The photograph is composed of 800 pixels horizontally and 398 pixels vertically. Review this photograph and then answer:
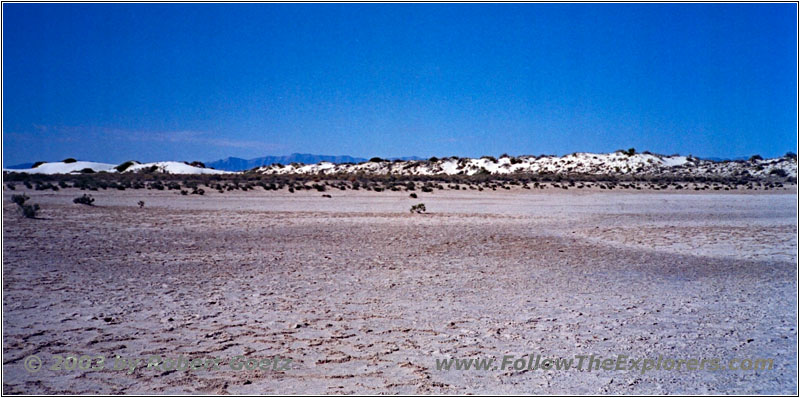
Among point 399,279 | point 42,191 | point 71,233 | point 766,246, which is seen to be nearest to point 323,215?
point 71,233

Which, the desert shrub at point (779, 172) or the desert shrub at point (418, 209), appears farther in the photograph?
the desert shrub at point (779, 172)

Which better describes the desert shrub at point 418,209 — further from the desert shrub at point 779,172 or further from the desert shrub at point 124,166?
the desert shrub at point 124,166

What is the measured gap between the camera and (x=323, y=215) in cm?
2338

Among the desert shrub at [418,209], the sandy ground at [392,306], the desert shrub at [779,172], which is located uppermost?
the desert shrub at [779,172]

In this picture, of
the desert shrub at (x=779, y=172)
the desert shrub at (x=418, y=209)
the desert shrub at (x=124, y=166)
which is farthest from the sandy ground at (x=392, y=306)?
the desert shrub at (x=124, y=166)

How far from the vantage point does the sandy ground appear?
5.68 m

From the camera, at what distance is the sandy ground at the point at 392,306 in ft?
18.6

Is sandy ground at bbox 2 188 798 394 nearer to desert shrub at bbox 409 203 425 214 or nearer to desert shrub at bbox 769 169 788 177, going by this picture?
desert shrub at bbox 409 203 425 214

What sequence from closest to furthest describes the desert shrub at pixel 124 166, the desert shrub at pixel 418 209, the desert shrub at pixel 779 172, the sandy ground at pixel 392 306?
1. the sandy ground at pixel 392 306
2. the desert shrub at pixel 418 209
3. the desert shrub at pixel 779 172
4. the desert shrub at pixel 124 166

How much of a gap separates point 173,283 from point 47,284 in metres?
1.91

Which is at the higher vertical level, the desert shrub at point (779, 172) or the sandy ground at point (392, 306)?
the desert shrub at point (779, 172)

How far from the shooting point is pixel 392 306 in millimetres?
8555

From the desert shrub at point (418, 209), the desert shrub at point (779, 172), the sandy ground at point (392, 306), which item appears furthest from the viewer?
the desert shrub at point (779, 172)

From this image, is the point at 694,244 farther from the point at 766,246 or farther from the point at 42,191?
the point at 42,191
